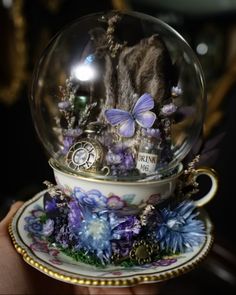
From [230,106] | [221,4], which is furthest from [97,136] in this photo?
[221,4]

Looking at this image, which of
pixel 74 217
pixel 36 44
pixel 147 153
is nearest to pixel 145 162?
pixel 147 153

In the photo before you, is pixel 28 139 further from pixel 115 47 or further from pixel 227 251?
pixel 115 47

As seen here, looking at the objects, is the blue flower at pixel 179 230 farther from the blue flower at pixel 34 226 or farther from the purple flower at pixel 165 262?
the blue flower at pixel 34 226

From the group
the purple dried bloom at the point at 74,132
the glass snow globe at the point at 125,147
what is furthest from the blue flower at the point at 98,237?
the purple dried bloom at the point at 74,132

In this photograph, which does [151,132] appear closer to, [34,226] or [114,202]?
[114,202]

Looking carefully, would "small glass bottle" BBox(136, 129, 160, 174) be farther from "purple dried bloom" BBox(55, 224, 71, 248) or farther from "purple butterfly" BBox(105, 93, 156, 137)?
"purple dried bloom" BBox(55, 224, 71, 248)

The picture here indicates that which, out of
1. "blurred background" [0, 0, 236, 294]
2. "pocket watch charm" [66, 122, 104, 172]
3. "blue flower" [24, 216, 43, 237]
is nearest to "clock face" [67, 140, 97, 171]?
"pocket watch charm" [66, 122, 104, 172]
